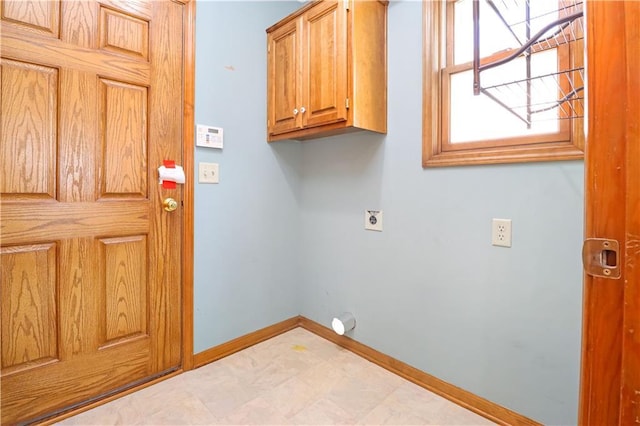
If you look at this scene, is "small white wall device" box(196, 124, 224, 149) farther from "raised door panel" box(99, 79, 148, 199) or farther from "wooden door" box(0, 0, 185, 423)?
"raised door panel" box(99, 79, 148, 199)

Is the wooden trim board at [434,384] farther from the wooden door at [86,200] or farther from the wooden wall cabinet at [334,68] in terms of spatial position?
the wooden wall cabinet at [334,68]

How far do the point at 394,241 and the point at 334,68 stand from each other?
0.99 m

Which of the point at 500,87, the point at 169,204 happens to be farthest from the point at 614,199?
the point at 169,204

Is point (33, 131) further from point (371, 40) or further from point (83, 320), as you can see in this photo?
point (371, 40)

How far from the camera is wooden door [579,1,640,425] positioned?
380mm

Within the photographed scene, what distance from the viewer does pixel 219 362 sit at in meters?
1.85

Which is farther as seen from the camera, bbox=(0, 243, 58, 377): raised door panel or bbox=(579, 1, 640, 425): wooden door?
bbox=(0, 243, 58, 377): raised door panel

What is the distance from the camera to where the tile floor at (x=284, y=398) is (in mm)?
1394

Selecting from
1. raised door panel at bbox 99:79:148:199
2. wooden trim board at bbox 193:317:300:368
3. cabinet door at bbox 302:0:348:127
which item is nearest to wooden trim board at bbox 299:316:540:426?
wooden trim board at bbox 193:317:300:368

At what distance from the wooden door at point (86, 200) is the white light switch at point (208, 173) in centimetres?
16

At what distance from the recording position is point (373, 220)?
185cm

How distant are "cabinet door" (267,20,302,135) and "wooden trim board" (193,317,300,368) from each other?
1328 mm

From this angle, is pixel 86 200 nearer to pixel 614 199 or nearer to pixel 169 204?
pixel 169 204

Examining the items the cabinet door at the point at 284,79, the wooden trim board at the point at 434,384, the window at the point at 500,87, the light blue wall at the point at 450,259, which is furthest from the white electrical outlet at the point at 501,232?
the cabinet door at the point at 284,79
